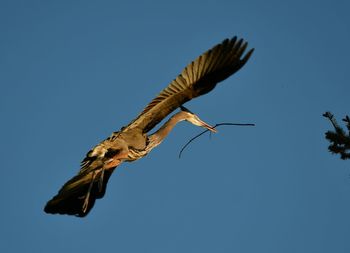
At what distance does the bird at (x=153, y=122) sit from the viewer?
7.22 metres

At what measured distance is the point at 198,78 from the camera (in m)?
7.48

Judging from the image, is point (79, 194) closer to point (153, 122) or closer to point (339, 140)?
point (153, 122)

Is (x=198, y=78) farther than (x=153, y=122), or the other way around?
(x=153, y=122)

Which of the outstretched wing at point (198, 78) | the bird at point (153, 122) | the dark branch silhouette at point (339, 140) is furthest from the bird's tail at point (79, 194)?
the dark branch silhouette at point (339, 140)

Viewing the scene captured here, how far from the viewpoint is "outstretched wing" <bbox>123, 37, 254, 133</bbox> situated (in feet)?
23.5

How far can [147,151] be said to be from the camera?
795 centimetres

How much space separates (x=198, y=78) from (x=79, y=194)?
3214mm

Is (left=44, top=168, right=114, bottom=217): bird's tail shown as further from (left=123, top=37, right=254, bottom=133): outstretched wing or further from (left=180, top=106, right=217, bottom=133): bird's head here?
(left=180, top=106, right=217, bottom=133): bird's head

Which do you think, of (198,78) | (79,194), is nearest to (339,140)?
(198,78)

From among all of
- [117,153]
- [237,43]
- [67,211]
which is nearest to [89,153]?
[117,153]

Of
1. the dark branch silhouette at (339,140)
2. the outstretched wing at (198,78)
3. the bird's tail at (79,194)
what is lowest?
the dark branch silhouette at (339,140)

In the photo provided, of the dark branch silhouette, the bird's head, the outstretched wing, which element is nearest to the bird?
the outstretched wing

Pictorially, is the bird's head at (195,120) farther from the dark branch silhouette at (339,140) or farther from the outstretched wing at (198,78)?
the dark branch silhouette at (339,140)

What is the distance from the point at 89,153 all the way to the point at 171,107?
1.55 metres
